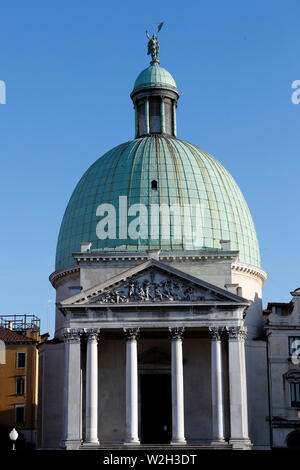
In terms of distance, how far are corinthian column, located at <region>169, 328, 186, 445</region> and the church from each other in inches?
2.1

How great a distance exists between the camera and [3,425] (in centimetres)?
6575

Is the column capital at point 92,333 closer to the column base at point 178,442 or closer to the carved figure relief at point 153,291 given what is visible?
the carved figure relief at point 153,291

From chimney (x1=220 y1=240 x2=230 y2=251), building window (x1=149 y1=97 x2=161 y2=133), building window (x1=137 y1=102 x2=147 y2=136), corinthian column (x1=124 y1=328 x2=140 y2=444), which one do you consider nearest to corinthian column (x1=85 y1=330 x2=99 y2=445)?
corinthian column (x1=124 y1=328 x2=140 y2=444)

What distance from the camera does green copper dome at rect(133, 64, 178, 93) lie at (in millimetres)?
63406

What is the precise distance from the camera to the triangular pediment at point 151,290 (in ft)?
159

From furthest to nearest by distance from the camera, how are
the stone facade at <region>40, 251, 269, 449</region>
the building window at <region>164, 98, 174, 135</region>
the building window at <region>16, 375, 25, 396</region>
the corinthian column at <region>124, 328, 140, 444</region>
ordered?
the building window at <region>16, 375, 25, 396</region>
the building window at <region>164, 98, 174, 135</region>
the stone facade at <region>40, 251, 269, 449</region>
the corinthian column at <region>124, 328, 140, 444</region>

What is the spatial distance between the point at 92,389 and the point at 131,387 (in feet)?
6.77

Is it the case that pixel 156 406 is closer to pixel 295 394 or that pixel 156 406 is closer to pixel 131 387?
pixel 131 387

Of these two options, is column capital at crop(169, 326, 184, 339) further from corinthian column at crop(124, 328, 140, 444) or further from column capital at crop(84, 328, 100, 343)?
column capital at crop(84, 328, 100, 343)

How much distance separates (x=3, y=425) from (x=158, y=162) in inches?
905

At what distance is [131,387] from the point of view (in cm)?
4762

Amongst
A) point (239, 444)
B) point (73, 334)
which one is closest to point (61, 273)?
point (73, 334)
